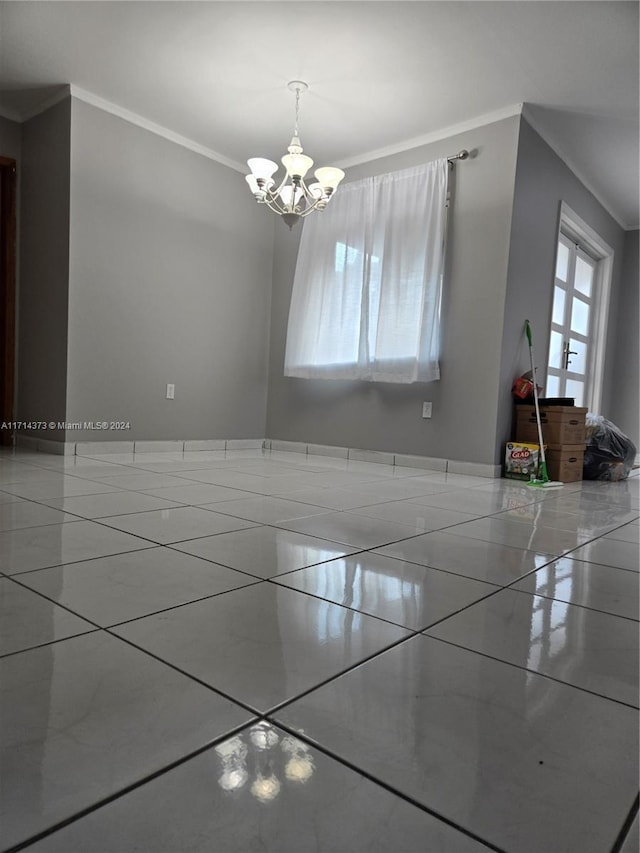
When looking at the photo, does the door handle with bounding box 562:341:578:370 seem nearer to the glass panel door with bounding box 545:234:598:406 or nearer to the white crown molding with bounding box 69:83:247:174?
the glass panel door with bounding box 545:234:598:406

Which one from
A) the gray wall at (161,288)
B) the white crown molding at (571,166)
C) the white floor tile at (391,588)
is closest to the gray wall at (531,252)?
the white crown molding at (571,166)

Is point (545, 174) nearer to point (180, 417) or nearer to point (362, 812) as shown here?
point (180, 417)

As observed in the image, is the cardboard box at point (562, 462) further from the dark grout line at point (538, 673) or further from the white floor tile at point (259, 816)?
the white floor tile at point (259, 816)

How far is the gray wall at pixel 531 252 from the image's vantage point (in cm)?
387

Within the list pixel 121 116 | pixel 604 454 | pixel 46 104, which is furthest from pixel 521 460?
A: pixel 46 104

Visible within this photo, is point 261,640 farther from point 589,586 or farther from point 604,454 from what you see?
point 604,454

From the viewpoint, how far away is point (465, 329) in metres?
3.98

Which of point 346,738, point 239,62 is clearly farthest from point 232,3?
point 346,738

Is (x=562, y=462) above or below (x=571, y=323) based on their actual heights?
below

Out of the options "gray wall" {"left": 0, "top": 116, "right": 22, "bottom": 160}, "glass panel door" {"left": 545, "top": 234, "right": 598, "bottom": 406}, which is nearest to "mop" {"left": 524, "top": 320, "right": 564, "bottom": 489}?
"glass panel door" {"left": 545, "top": 234, "right": 598, "bottom": 406}

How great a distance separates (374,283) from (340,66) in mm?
1471

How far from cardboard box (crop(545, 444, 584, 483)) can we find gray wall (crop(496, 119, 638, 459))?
1.05ft

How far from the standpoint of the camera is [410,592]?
1258 millimetres

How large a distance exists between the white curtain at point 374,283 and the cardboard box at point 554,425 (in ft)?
2.30
